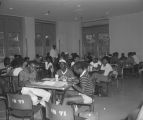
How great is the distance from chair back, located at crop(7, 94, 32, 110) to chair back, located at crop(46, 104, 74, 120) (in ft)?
1.73

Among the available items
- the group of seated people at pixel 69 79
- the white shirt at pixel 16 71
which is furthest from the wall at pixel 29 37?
the white shirt at pixel 16 71

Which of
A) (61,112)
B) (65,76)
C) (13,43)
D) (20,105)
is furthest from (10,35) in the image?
(61,112)

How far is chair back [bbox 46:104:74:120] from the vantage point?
A: 240 centimetres

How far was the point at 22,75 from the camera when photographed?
4.58 meters

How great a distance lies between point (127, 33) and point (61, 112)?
1045cm

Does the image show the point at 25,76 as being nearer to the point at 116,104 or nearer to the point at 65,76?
the point at 65,76

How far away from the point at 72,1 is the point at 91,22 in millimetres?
5710

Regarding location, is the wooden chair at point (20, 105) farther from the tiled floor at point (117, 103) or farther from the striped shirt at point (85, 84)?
the tiled floor at point (117, 103)

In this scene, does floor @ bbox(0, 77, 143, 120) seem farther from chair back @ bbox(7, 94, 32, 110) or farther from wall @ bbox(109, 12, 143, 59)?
wall @ bbox(109, 12, 143, 59)

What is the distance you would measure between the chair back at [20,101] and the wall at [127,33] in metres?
9.50

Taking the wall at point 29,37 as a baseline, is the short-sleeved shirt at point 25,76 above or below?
below

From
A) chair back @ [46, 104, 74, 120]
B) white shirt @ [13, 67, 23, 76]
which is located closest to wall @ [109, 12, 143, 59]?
white shirt @ [13, 67, 23, 76]

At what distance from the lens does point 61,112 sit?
7.96 ft

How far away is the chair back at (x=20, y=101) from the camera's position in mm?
2924
